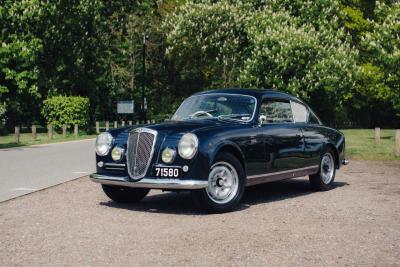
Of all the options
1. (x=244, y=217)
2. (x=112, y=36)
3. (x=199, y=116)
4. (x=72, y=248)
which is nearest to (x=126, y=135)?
(x=199, y=116)

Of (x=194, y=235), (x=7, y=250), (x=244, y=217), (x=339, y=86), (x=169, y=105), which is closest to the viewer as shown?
(x=7, y=250)

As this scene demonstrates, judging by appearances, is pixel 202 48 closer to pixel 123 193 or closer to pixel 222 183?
pixel 123 193

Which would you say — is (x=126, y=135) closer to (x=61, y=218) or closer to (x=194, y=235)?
(x=61, y=218)

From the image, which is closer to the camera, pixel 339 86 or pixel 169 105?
pixel 339 86

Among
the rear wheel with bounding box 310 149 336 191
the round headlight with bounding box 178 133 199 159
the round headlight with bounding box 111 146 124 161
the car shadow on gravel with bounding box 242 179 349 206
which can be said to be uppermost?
the round headlight with bounding box 178 133 199 159

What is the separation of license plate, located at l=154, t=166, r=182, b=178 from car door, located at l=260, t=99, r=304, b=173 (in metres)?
1.71

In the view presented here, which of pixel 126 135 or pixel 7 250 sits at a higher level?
pixel 126 135

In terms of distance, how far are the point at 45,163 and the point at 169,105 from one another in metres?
39.5

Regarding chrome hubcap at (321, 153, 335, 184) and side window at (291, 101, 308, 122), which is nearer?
side window at (291, 101, 308, 122)

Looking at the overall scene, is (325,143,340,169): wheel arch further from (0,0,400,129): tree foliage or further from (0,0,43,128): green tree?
(0,0,43,128): green tree

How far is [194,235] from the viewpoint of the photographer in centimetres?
679

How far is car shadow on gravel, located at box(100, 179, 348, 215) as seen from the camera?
869cm

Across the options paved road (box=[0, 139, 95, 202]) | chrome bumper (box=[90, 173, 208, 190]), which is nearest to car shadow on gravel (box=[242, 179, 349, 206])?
chrome bumper (box=[90, 173, 208, 190])

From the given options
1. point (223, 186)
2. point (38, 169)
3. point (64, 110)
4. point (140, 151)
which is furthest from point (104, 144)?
point (64, 110)
